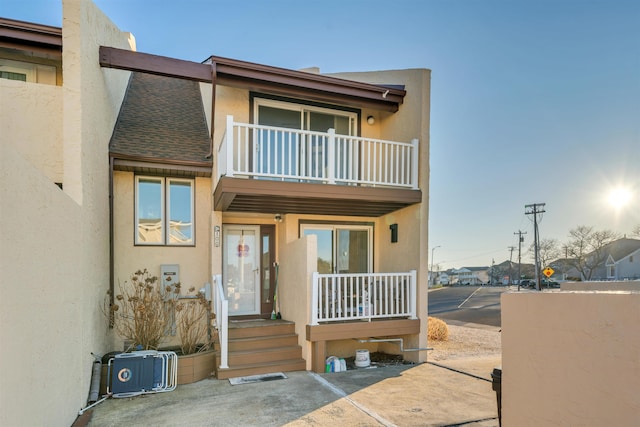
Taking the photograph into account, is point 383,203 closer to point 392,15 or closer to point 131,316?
point 392,15

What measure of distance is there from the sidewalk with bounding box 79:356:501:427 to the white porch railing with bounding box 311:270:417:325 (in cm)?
116

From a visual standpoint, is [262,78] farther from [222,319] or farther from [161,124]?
[222,319]

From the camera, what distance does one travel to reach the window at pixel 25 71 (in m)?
7.36

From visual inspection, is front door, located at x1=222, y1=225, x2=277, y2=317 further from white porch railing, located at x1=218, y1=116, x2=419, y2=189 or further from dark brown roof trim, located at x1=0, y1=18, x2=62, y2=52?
dark brown roof trim, located at x1=0, y1=18, x2=62, y2=52

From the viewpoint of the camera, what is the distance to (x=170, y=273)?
8.02 meters

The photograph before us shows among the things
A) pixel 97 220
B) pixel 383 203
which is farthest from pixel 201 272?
pixel 383 203

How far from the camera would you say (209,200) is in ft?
27.9

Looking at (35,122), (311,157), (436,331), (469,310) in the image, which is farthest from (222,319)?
(469,310)

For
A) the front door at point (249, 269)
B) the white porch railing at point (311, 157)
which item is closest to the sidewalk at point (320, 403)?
the front door at point (249, 269)

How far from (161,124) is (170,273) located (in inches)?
144

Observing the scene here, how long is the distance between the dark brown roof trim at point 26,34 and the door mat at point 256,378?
23.3 ft

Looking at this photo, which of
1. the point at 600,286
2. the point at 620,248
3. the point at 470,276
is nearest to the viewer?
the point at 600,286

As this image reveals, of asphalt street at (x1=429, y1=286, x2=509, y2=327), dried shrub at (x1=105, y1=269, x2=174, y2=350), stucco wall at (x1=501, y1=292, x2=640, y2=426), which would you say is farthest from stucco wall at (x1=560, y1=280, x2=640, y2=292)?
asphalt street at (x1=429, y1=286, x2=509, y2=327)

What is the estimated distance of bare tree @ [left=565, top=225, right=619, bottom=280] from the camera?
4603cm
